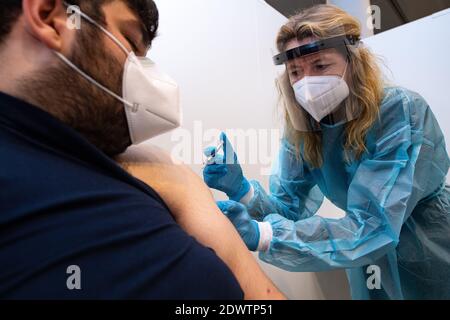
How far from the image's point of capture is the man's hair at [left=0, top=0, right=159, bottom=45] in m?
0.54

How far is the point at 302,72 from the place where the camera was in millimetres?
1154

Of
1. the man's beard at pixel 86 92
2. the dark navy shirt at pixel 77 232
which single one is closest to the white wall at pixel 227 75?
the man's beard at pixel 86 92

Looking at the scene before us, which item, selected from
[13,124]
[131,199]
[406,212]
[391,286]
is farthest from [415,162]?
[13,124]

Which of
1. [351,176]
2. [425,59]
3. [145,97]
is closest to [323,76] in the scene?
[351,176]

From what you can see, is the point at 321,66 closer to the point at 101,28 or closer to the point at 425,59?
the point at 101,28

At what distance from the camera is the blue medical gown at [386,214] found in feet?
2.99

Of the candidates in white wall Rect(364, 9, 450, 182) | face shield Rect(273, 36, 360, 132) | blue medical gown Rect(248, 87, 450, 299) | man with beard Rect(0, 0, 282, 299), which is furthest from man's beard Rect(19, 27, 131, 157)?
white wall Rect(364, 9, 450, 182)

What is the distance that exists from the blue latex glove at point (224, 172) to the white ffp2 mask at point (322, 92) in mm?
364

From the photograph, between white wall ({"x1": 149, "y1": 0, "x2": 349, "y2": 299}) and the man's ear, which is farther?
white wall ({"x1": 149, "y1": 0, "x2": 349, "y2": 299})

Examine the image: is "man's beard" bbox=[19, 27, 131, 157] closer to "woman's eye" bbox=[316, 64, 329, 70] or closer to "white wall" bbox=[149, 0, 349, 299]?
"white wall" bbox=[149, 0, 349, 299]

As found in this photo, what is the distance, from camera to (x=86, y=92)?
557 mm

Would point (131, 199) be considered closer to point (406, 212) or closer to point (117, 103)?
point (117, 103)

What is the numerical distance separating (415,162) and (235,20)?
39.2 inches

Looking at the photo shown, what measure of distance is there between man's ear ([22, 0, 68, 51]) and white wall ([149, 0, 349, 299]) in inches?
18.4
